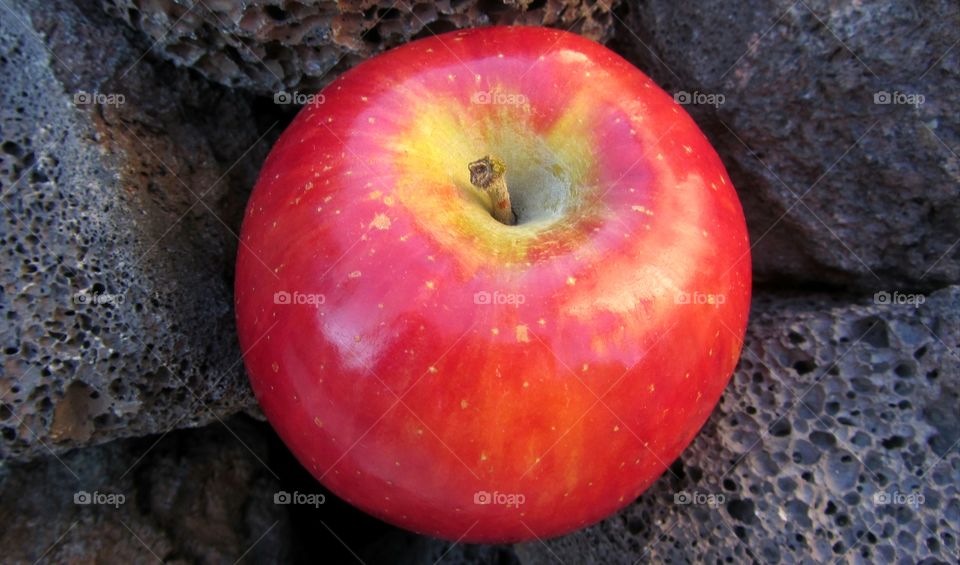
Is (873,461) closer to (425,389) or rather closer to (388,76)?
(425,389)

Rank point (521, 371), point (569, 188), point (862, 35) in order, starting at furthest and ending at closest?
point (862, 35) < point (569, 188) < point (521, 371)

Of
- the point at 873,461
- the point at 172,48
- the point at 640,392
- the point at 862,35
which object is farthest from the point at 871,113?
the point at 172,48

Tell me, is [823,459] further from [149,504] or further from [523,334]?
[149,504]

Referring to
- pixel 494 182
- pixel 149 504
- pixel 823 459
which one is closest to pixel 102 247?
pixel 149 504

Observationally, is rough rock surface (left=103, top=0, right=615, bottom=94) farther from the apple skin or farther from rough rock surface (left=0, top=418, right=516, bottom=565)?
rough rock surface (left=0, top=418, right=516, bottom=565)

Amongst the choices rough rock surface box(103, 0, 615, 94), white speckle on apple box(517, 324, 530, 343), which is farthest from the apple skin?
Answer: rough rock surface box(103, 0, 615, 94)

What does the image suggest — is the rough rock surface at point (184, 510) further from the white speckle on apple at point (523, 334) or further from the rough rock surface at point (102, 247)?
the white speckle on apple at point (523, 334)

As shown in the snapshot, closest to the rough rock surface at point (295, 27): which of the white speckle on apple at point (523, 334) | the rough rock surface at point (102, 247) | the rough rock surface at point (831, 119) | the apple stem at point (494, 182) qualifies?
the rough rock surface at point (102, 247)
